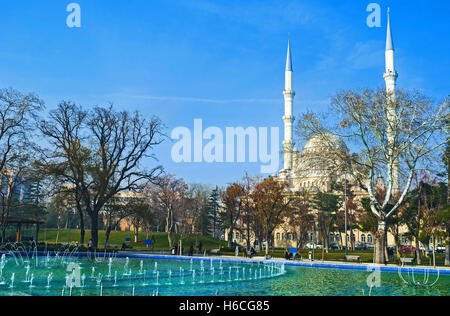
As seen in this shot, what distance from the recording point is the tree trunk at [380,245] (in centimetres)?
2922

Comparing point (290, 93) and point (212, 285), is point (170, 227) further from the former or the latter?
point (290, 93)

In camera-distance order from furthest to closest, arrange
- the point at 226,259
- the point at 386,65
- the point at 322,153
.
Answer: the point at 386,65 < the point at 226,259 < the point at 322,153

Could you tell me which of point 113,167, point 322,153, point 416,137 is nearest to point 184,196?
point 113,167

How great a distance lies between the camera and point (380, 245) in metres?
29.6

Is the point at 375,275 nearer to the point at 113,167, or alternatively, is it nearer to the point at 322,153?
the point at 322,153

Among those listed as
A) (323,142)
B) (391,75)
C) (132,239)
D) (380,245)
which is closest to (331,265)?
(380,245)

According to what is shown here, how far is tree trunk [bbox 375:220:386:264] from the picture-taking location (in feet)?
95.9

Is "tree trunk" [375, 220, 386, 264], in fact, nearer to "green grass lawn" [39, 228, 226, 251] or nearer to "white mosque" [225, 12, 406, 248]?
"white mosque" [225, 12, 406, 248]

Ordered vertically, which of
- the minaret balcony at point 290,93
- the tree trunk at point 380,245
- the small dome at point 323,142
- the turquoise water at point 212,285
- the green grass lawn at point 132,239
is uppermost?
the minaret balcony at point 290,93

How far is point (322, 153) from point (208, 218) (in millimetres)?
44913

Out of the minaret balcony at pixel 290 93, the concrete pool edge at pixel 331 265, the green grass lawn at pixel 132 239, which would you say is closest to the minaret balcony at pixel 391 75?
the minaret balcony at pixel 290 93

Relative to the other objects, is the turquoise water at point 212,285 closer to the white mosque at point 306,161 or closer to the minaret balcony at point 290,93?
the white mosque at point 306,161
